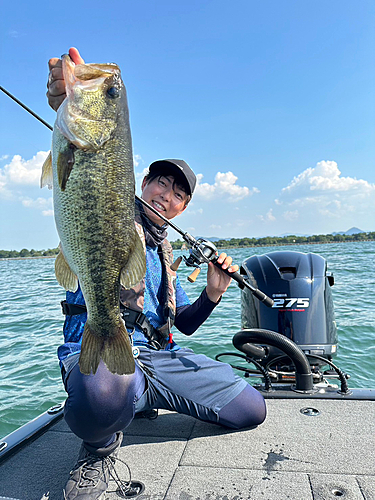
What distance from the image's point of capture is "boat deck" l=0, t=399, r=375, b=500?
2240 millimetres

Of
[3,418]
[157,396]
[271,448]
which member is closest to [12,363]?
[3,418]

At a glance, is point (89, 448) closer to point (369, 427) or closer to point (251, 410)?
point (251, 410)

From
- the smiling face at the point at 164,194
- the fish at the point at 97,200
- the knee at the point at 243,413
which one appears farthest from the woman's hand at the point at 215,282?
the fish at the point at 97,200

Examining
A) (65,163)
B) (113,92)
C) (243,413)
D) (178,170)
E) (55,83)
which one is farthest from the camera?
(178,170)

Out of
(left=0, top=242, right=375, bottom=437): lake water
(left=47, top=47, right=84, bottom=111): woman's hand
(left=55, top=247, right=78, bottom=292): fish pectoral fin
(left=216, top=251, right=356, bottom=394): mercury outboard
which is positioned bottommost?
(left=0, top=242, right=375, bottom=437): lake water

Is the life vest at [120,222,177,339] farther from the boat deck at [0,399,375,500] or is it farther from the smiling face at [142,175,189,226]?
the boat deck at [0,399,375,500]

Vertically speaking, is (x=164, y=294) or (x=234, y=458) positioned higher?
(x=164, y=294)

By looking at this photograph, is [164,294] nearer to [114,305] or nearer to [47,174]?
[114,305]

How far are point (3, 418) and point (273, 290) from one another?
4.05 m

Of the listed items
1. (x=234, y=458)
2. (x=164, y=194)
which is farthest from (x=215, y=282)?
(x=234, y=458)

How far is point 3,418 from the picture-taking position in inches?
210

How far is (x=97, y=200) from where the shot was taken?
6.02 ft

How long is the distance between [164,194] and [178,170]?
0.25 m

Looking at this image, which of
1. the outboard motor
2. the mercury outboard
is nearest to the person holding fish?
the mercury outboard
